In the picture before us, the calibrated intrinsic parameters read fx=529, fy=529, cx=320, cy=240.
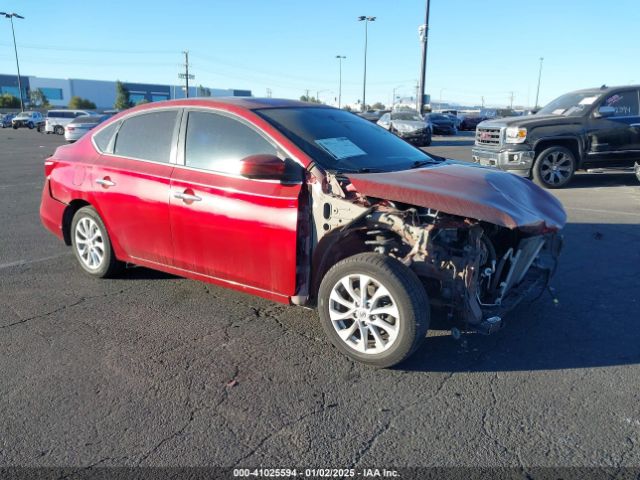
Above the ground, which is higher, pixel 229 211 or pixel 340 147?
pixel 340 147

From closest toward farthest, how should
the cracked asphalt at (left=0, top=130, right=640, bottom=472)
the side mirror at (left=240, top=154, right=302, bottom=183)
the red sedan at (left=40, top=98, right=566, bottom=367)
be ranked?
the cracked asphalt at (left=0, top=130, right=640, bottom=472) < the red sedan at (left=40, top=98, right=566, bottom=367) < the side mirror at (left=240, top=154, right=302, bottom=183)

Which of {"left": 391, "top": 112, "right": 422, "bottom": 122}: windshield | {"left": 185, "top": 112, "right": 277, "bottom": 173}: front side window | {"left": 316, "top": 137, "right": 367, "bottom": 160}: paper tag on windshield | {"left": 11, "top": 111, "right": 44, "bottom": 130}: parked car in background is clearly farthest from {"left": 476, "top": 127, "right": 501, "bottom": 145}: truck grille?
{"left": 11, "top": 111, "right": 44, "bottom": 130}: parked car in background

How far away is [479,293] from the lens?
366 cm

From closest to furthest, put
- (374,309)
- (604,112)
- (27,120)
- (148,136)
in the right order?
(374,309)
(148,136)
(604,112)
(27,120)

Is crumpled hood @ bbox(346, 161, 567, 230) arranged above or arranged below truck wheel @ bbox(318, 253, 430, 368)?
above

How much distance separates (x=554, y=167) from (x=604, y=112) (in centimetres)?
142

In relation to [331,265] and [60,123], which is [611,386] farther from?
[60,123]

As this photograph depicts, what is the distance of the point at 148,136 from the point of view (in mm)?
4695

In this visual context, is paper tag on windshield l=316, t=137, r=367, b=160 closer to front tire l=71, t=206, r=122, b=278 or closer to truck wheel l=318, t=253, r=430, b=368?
truck wheel l=318, t=253, r=430, b=368

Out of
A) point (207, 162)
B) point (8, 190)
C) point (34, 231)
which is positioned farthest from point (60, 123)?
point (207, 162)

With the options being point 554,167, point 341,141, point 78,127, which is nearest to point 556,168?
point 554,167

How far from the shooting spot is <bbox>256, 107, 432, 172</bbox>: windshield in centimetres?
392

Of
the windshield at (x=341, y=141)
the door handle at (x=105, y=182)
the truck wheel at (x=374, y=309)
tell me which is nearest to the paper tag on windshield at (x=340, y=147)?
the windshield at (x=341, y=141)

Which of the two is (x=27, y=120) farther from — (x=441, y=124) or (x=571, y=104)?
(x=571, y=104)
